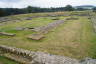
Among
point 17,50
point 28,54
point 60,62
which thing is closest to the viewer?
point 60,62

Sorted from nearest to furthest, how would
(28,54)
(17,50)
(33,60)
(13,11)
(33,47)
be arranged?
(33,60) < (28,54) < (17,50) < (33,47) < (13,11)

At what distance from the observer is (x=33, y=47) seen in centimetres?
923

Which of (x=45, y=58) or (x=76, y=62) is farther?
(x=45, y=58)

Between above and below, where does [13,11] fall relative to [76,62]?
above

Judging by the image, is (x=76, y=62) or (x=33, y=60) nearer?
(x=76, y=62)

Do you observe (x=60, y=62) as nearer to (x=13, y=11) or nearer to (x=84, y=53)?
(x=84, y=53)

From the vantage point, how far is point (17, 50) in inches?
325

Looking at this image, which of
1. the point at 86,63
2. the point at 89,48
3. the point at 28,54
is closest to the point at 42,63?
the point at 28,54

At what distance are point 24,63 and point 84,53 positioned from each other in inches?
163

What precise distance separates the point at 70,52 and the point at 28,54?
3.01 metres

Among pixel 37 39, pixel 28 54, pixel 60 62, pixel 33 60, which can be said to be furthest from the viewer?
pixel 37 39

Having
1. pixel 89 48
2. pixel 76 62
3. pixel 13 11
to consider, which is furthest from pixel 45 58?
pixel 13 11

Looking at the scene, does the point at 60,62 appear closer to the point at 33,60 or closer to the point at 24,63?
the point at 33,60

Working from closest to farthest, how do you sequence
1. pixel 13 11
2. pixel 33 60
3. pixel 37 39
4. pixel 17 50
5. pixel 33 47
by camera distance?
pixel 33 60, pixel 17 50, pixel 33 47, pixel 37 39, pixel 13 11
